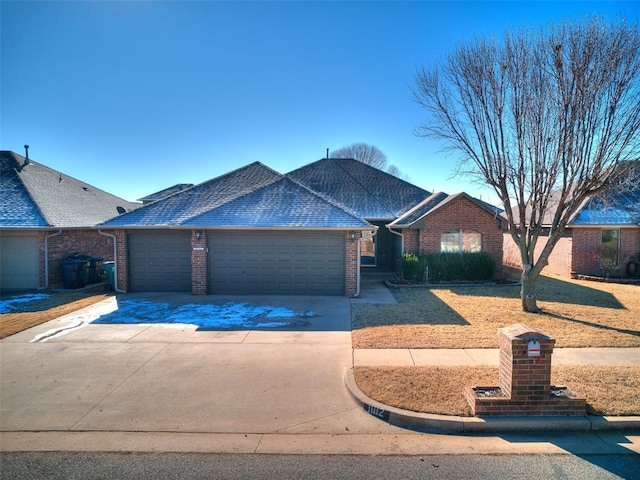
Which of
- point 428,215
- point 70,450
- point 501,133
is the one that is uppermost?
point 501,133

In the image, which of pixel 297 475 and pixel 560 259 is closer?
pixel 297 475

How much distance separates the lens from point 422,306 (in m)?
10.8

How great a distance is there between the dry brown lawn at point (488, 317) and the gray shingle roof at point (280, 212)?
3.26 metres

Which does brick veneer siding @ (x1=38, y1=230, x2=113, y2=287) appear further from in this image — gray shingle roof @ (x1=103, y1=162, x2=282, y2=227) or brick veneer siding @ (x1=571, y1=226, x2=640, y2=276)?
brick veneer siding @ (x1=571, y1=226, x2=640, y2=276)

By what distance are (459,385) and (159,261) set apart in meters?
11.2

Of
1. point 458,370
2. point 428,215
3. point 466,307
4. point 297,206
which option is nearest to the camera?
point 458,370

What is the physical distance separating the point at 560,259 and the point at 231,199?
1582 centimetres

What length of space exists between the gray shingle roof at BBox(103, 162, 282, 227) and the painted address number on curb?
981 centimetres

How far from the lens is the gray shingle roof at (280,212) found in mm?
12297

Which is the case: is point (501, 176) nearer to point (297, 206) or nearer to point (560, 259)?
point (297, 206)

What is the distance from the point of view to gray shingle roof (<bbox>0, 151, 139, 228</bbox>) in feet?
46.9

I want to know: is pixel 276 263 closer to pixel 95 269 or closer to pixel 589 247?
pixel 95 269

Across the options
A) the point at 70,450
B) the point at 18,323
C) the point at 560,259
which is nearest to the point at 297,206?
the point at 18,323

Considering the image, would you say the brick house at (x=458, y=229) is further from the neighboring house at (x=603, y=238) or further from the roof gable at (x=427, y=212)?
the neighboring house at (x=603, y=238)
